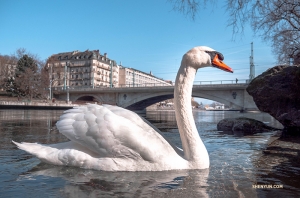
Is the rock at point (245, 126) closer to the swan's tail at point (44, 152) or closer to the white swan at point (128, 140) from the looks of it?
the white swan at point (128, 140)

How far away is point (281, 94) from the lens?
30.6ft

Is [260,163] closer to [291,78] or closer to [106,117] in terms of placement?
[106,117]

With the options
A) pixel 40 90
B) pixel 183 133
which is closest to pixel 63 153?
pixel 183 133

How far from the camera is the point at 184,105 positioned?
13.1 feet

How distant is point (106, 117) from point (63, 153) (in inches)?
32.3

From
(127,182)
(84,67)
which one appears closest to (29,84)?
(84,67)

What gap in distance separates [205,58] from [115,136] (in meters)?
1.68

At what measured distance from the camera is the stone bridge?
36.3m

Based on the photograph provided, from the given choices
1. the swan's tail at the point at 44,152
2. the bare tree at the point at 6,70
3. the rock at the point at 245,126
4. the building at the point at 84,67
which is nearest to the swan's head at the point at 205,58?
the swan's tail at the point at 44,152

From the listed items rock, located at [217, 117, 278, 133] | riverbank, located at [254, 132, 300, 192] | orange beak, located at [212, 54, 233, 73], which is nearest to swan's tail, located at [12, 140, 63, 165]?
orange beak, located at [212, 54, 233, 73]

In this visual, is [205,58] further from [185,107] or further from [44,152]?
[44,152]

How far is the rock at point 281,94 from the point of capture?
8.96 metres

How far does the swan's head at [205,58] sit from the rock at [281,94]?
237 inches

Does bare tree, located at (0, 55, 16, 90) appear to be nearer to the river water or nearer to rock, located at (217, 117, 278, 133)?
rock, located at (217, 117, 278, 133)
